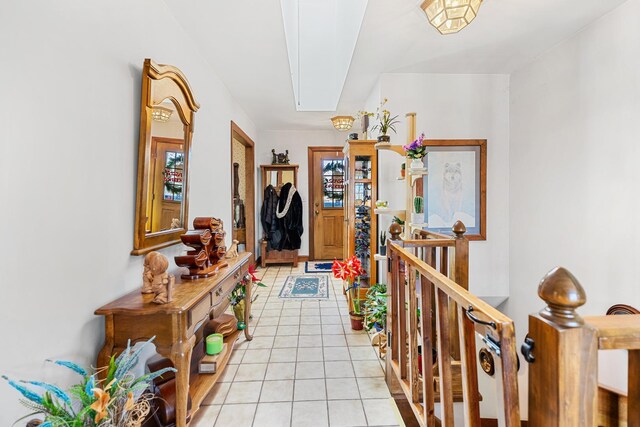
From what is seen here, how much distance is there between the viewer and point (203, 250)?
69.0 inches

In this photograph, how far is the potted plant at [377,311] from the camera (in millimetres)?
2430

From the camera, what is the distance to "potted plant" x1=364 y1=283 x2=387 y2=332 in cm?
243

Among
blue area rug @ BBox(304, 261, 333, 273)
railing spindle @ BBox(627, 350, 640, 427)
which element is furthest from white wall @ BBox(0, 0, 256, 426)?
blue area rug @ BBox(304, 261, 333, 273)

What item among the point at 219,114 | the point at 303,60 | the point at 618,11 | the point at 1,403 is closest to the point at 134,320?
the point at 1,403

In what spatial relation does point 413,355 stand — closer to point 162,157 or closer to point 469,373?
point 469,373

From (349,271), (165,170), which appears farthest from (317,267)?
(165,170)

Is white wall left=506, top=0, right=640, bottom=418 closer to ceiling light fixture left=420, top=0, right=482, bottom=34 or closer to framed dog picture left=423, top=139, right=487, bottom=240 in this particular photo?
framed dog picture left=423, top=139, right=487, bottom=240

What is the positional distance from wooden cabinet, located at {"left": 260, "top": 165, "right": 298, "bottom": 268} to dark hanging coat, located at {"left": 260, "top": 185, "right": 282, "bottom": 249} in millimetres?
107

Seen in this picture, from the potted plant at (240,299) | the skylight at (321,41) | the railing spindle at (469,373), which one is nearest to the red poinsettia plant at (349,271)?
the potted plant at (240,299)

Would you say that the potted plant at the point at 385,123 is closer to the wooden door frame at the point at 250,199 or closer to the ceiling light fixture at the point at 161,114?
the ceiling light fixture at the point at 161,114

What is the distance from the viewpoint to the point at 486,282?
10.0 ft

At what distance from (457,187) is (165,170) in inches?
104

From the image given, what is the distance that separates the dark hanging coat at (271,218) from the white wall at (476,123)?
2.59 metres

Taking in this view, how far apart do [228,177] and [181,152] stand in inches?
55.6
